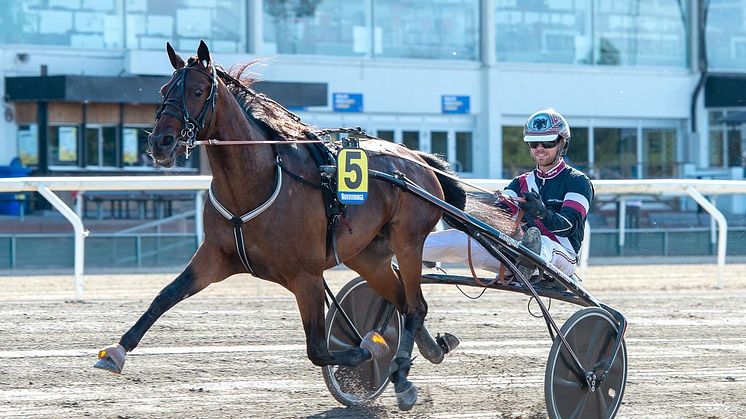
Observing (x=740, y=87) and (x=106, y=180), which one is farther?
(x=740, y=87)

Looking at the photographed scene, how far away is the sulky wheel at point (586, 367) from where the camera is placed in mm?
5286

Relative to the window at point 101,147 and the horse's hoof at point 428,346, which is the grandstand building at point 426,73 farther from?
the horse's hoof at point 428,346

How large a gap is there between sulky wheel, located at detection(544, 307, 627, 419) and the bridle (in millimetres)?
1791

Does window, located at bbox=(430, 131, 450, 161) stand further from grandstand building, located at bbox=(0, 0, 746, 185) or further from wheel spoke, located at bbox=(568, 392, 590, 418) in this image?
wheel spoke, located at bbox=(568, 392, 590, 418)

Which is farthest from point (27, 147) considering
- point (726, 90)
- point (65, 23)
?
point (726, 90)

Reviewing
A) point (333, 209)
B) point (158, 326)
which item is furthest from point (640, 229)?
point (333, 209)

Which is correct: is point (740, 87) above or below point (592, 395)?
above

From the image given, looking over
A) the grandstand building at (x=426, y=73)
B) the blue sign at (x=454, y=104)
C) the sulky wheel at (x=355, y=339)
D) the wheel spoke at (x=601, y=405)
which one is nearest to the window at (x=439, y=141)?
the grandstand building at (x=426, y=73)

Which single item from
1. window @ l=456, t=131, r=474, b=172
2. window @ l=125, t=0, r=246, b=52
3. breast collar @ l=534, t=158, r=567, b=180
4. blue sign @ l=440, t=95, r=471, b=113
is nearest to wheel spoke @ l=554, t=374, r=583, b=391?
breast collar @ l=534, t=158, r=567, b=180

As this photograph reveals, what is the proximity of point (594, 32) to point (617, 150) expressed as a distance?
2.78 meters

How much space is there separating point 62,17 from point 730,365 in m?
18.0

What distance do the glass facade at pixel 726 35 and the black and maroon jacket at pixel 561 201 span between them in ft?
77.5

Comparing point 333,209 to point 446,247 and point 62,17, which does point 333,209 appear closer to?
point 446,247

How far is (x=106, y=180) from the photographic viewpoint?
33.9 feet
